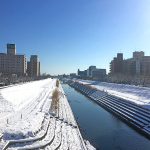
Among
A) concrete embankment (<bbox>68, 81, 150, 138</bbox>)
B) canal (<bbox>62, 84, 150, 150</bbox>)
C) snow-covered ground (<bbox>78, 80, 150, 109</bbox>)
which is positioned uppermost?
snow-covered ground (<bbox>78, 80, 150, 109</bbox>)

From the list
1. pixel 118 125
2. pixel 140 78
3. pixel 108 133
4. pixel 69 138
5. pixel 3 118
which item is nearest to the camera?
pixel 69 138

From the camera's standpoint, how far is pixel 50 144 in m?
25.8

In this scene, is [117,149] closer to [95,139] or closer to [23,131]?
[95,139]

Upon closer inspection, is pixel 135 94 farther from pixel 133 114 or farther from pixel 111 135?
pixel 111 135

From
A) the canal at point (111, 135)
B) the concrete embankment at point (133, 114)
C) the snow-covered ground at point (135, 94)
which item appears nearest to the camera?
the canal at point (111, 135)

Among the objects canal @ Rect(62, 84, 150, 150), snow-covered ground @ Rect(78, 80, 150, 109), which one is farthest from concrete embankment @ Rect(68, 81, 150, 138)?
snow-covered ground @ Rect(78, 80, 150, 109)

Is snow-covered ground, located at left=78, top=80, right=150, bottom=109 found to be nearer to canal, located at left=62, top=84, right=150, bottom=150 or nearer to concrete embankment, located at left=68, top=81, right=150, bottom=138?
concrete embankment, located at left=68, top=81, right=150, bottom=138

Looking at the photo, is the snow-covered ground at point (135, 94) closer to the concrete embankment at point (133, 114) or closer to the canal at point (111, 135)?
the concrete embankment at point (133, 114)

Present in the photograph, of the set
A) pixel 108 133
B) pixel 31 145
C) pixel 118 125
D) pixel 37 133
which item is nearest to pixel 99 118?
pixel 118 125

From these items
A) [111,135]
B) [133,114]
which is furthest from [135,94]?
[111,135]

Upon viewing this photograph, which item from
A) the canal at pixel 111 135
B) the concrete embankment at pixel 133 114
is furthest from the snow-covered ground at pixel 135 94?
the canal at pixel 111 135

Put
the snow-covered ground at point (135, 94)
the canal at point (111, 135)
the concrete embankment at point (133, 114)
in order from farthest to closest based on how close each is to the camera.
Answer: the snow-covered ground at point (135, 94) → the concrete embankment at point (133, 114) → the canal at point (111, 135)

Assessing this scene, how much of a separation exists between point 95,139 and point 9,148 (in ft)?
47.2

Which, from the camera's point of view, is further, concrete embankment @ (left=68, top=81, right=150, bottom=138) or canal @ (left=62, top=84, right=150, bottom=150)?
concrete embankment @ (left=68, top=81, right=150, bottom=138)
